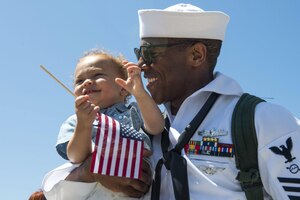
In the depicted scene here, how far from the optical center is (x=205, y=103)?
11.3 ft

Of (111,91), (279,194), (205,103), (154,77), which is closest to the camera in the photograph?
(279,194)

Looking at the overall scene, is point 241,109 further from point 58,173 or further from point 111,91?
point 58,173

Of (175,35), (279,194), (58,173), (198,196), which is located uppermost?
(175,35)

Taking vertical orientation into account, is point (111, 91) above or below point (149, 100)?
below

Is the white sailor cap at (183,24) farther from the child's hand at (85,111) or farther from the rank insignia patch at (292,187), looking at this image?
the rank insignia patch at (292,187)

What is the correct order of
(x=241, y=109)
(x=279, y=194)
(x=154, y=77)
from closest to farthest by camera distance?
(x=279, y=194)
(x=241, y=109)
(x=154, y=77)

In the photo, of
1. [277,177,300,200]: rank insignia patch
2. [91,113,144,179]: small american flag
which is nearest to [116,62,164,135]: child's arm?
[91,113,144,179]: small american flag

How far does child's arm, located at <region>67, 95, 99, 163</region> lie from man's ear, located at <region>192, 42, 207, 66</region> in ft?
3.04

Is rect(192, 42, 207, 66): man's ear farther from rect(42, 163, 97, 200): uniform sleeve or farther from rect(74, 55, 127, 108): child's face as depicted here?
rect(42, 163, 97, 200): uniform sleeve

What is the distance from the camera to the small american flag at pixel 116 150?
11.5 ft

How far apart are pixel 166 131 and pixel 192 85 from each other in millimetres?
458

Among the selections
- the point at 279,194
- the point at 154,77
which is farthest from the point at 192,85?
the point at 279,194

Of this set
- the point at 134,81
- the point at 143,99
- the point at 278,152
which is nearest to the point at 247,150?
the point at 278,152

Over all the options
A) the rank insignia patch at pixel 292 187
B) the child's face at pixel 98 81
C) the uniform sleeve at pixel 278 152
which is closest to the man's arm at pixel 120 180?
the child's face at pixel 98 81
